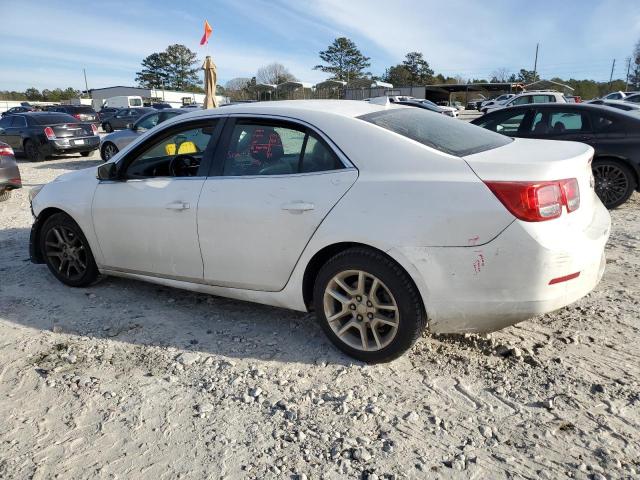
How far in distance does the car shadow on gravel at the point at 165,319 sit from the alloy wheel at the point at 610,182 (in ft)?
17.2

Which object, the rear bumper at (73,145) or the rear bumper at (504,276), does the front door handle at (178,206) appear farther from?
the rear bumper at (73,145)

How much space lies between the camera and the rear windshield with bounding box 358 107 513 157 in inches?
117

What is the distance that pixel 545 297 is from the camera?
8.71 feet

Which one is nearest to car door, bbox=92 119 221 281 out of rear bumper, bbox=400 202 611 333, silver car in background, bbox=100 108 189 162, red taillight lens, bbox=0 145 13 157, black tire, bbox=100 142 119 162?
rear bumper, bbox=400 202 611 333

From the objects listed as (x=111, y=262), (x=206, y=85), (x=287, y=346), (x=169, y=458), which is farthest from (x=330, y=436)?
(x=206, y=85)

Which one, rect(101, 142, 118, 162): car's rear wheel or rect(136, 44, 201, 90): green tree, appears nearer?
rect(101, 142, 118, 162): car's rear wheel

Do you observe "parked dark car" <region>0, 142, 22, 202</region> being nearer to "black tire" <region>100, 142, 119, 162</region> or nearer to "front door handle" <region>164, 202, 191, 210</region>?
"black tire" <region>100, 142, 119, 162</region>

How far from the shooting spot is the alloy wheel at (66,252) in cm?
439

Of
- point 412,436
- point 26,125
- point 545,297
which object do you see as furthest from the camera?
point 26,125

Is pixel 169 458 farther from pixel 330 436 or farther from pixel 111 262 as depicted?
pixel 111 262

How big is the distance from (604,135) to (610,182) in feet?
2.14

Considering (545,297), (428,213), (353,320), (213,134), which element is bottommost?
(353,320)

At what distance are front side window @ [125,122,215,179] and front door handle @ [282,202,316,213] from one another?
1.02 meters

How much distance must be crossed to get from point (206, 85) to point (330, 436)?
11741mm
